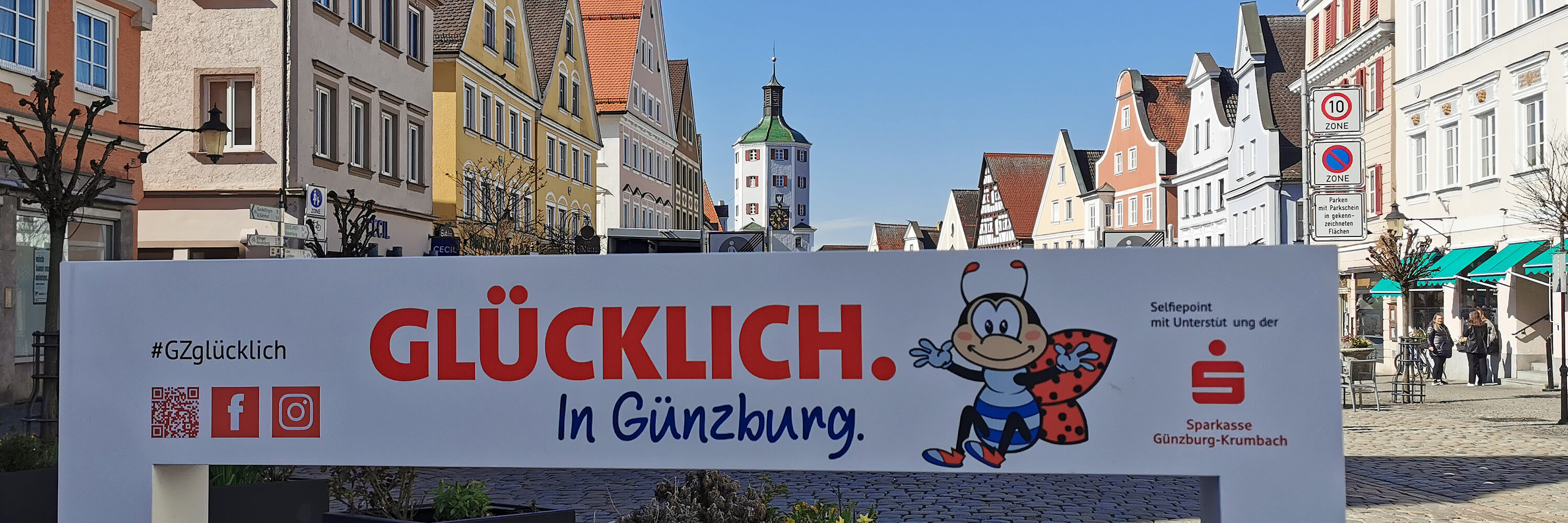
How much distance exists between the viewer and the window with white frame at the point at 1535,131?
22625 millimetres

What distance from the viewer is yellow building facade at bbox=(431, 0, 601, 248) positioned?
33.6 meters

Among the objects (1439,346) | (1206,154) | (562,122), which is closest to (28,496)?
Answer: (1439,346)

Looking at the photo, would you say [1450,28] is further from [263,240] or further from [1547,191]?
[263,240]

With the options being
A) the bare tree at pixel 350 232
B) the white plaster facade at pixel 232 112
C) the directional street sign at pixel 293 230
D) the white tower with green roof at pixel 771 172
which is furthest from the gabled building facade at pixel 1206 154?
the white tower with green roof at pixel 771 172

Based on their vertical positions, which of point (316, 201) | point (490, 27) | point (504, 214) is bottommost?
point (316, 201)

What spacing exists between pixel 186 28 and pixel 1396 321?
82.6 ft

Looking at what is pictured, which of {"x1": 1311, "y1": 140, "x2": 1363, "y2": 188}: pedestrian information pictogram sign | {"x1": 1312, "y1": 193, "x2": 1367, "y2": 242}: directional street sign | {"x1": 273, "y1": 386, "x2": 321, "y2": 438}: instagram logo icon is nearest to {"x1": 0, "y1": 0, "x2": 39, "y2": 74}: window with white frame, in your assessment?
{"x1": 273, "y1": 386, "x2": 321, "y2": 438}: instagram logo icon

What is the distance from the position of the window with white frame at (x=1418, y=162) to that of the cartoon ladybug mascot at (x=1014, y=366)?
2764 centimetres

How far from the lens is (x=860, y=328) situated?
3818 mm

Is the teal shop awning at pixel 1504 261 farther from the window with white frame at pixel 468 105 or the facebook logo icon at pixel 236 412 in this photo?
the window with white frame at pixel 468 105

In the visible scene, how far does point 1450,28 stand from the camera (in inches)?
1056

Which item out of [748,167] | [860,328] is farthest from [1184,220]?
[748,167]

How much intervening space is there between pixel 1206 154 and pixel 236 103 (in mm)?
37221

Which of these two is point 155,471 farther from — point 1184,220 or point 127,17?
point 1184,220
